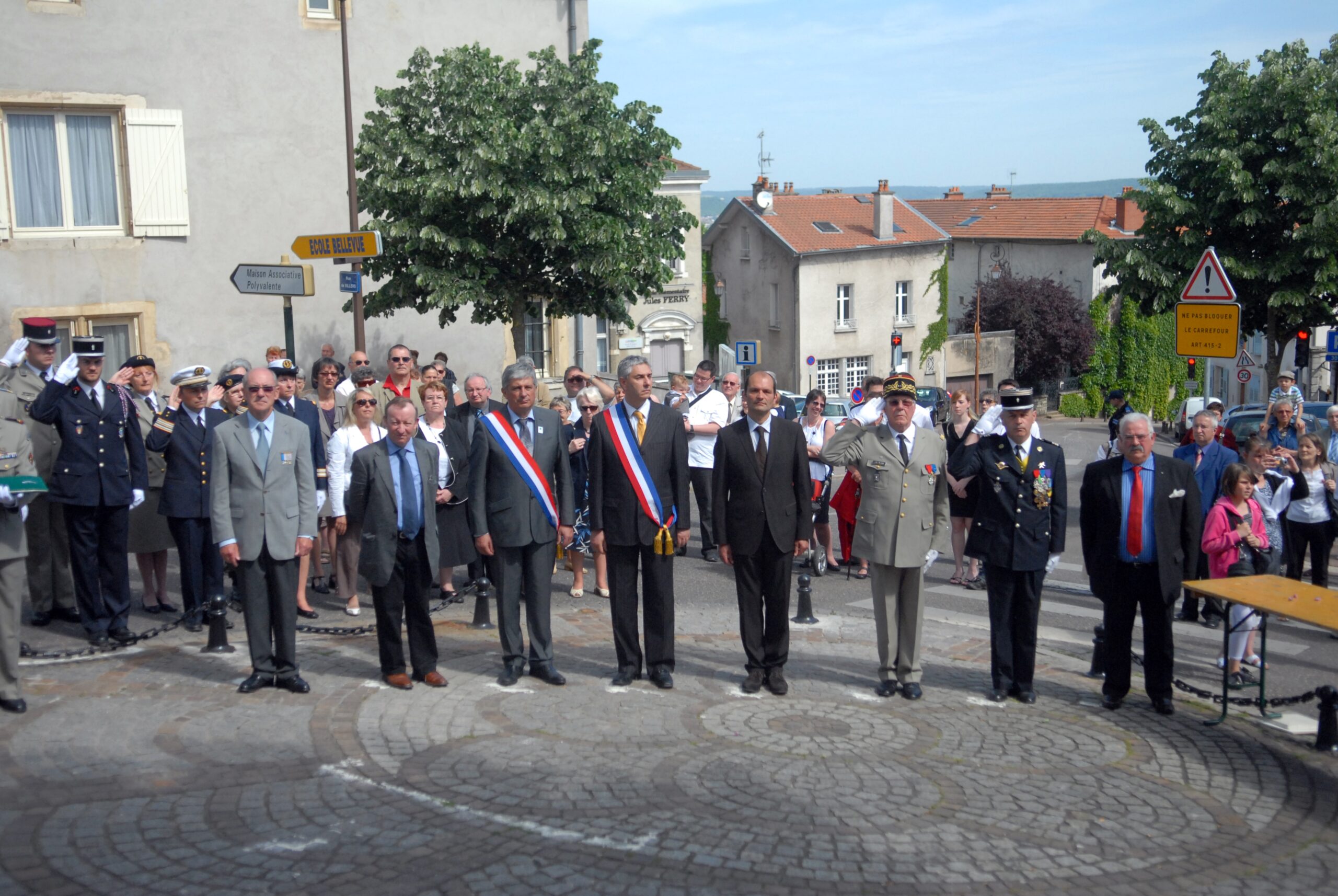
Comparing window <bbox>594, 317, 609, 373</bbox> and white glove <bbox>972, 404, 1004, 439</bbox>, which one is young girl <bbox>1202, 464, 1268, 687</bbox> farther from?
window <bbox>594, 317, 609, 373</bbox>

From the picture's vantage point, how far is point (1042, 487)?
24.8ft

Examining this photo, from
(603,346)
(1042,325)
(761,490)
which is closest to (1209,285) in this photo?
(761,490)

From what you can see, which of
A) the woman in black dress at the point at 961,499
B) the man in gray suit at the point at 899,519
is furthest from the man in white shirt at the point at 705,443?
the man in gray suit at the point at 899,519

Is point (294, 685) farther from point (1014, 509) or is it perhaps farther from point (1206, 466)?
point (1206, 466)

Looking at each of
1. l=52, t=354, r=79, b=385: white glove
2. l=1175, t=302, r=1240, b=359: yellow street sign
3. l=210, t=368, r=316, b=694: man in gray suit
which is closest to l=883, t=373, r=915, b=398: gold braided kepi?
l=210, t=368, r=316, b=694: man in gray suit

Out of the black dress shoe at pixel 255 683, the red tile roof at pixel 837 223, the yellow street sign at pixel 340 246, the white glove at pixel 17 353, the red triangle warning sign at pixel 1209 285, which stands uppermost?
the red tile roof at pixel 837 223

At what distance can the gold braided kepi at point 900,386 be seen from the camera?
25.0 feet

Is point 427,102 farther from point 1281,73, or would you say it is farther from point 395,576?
point 395,576

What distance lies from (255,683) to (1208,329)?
870 cm

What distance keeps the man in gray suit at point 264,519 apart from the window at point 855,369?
47944 mm

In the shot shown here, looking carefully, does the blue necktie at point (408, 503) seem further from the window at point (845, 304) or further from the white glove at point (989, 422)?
the window at point (845, 304)

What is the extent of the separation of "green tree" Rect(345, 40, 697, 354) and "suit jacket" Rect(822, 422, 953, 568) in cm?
1300

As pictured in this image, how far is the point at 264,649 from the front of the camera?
24.5 ft

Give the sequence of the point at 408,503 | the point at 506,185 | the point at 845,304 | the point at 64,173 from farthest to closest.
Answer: the point at 845,304
the point at 64,173
the point at 506,185
the point at 408,503
